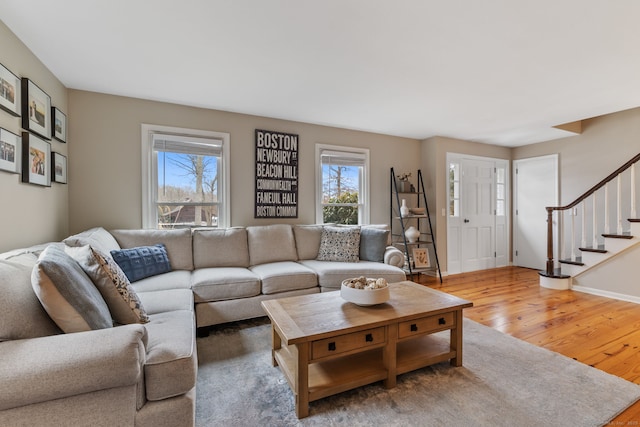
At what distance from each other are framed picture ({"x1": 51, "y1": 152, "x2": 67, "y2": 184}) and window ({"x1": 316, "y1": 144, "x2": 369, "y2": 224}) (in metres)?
2.68

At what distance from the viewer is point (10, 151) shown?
6.01ft

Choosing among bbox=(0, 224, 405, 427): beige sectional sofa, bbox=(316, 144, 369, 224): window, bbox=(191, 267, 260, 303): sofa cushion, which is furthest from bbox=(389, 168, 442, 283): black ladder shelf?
bbox=(0, 224, 405, 427): beige sectional sofa

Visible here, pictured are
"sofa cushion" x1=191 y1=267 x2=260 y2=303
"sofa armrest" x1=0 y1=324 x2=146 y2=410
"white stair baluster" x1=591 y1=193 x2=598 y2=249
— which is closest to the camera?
"sofa armrest" x1=0 y1=324 x2=146 y2=410

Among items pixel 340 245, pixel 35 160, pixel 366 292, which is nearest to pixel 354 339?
pixel 366 292

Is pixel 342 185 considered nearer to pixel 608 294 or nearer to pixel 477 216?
pixel 477 216

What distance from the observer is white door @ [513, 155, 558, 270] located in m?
4.71

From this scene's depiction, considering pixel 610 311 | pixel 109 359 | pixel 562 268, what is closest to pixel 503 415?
pixel 109 359

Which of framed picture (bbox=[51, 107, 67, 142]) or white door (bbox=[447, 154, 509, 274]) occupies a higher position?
framed picture (bbox=[51, 107, 67, 142])

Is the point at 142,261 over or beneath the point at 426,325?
over

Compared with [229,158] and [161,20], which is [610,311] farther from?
[161,20]

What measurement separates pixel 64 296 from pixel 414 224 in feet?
14.1

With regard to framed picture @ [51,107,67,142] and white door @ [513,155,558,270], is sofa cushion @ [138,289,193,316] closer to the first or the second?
framed picture @ [51,107,67,142]

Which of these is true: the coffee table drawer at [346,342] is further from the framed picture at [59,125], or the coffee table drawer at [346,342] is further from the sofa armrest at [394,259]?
the framed picture at [59,125]

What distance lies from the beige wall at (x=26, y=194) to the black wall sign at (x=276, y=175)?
188 cm
